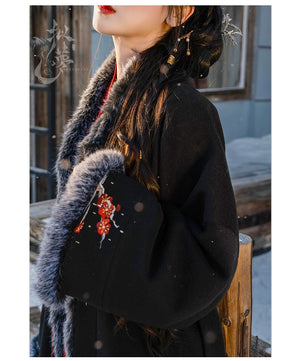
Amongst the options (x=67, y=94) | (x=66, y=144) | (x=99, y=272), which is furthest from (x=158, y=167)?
(x=67, y=94)

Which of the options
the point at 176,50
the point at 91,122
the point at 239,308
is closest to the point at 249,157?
the point at 239,308

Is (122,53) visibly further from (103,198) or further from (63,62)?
(63,62)

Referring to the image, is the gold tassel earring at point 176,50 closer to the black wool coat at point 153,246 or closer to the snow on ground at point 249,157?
the black wool coat at point 153,246

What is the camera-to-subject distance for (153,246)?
95cm

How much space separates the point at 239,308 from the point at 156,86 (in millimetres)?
790

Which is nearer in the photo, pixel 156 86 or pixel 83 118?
pixel 156 86

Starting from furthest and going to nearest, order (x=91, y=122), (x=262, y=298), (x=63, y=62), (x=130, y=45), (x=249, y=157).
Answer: (x=249, y=157) < (x=262, y=298) < (x=63, y=62) < (x=91, y=122) < (x=130, y=45)

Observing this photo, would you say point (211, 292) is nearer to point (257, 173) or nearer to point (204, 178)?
point (204, 178)

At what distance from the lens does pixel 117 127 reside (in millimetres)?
1102

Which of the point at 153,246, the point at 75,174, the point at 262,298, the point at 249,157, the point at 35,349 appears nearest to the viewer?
the point at 153,246

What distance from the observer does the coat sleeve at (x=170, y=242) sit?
0.94 meters

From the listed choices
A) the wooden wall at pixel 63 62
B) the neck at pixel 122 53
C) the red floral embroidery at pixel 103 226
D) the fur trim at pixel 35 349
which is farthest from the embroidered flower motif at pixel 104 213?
the wooden wall at pixel 63 62

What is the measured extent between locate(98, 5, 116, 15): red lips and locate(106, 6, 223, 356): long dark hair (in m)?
0.13
